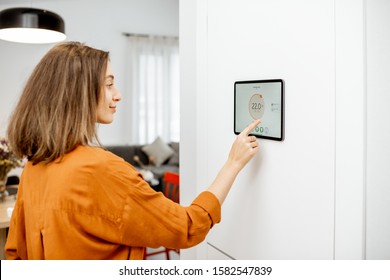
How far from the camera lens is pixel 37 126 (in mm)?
980

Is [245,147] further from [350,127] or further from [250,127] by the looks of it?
[350,127]

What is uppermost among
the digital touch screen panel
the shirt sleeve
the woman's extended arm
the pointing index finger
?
the digital touch screen panel

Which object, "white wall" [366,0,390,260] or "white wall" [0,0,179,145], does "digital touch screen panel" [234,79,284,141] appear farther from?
"white wall" [0,0,179,145]

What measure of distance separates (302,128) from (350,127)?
135 millimetres

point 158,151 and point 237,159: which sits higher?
point 237,159

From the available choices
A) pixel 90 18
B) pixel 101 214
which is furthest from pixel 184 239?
pixel 90 18

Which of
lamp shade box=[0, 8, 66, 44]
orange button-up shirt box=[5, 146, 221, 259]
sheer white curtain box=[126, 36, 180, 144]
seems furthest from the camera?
sheer white curtain box=[126, 36, 180, 144]

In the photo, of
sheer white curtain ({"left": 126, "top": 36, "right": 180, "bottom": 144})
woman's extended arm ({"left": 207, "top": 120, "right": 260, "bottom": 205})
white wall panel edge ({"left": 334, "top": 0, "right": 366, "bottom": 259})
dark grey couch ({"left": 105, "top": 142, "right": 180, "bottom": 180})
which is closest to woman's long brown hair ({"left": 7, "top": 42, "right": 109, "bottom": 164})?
woman's extended arm ({"left": 207, "top": 120, "right": 260, "bottom": 205})

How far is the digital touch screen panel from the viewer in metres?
0.96

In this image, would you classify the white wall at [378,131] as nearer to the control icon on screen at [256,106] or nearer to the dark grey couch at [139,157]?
the control icon on screen at [256,106]

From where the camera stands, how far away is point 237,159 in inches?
41.6

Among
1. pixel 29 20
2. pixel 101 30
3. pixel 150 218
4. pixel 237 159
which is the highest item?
pixel 101 30

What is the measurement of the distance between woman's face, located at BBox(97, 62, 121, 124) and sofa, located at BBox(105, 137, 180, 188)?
4809mm

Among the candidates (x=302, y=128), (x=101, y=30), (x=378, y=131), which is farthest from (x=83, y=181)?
(x=101, y=30)
